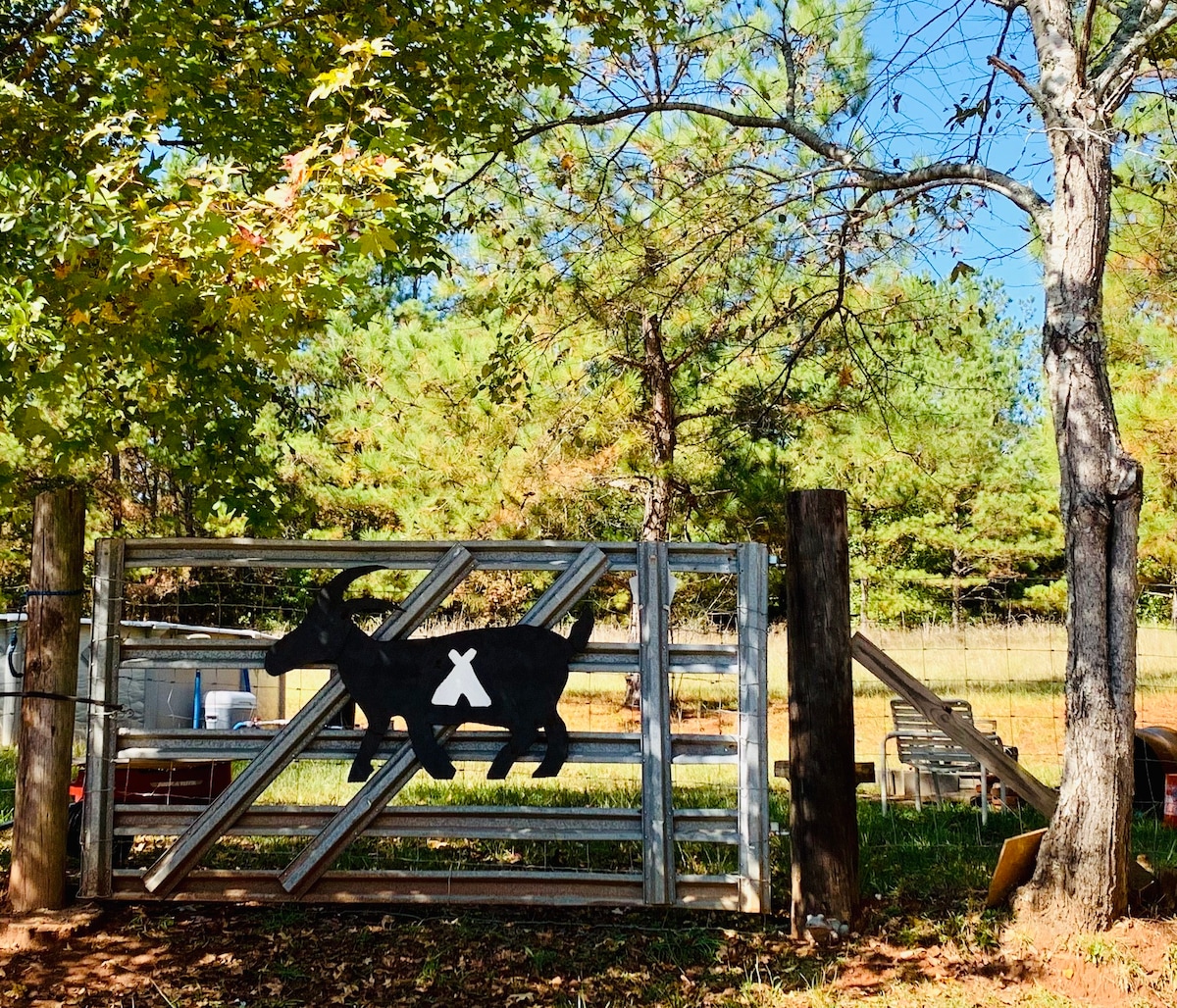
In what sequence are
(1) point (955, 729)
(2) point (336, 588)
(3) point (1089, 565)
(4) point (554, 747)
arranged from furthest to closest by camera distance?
(1) point (955, 729) → (2) point (336, 588) → (4) point (554, 747) → (3) point (1089, 565)

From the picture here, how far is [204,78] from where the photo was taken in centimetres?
569

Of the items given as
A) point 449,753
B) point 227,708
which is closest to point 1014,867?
point 449,753

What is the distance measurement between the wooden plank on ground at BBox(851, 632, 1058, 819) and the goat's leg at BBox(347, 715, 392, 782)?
2287 mm

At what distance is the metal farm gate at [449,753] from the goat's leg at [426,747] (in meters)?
0.07

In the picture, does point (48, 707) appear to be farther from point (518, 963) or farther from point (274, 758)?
point (518, 963)

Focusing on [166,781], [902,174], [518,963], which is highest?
[902,174]

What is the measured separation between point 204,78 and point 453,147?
5.00ft

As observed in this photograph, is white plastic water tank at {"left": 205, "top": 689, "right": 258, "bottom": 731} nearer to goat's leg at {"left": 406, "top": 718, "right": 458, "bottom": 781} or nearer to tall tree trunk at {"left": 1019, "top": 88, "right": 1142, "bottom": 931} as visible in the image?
goat's leg at {"left": 406, "top": 718, "right": 458, "bottom": 781}

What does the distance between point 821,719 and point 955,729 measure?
2.60 feet

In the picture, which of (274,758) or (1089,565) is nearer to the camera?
(1089,565)

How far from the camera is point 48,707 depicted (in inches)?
200

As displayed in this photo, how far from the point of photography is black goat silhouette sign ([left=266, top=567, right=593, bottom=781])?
16.5ft

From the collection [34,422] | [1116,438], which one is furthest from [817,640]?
[34,422]

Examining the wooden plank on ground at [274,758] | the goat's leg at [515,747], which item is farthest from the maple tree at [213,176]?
the goat's leg at [515,747]
